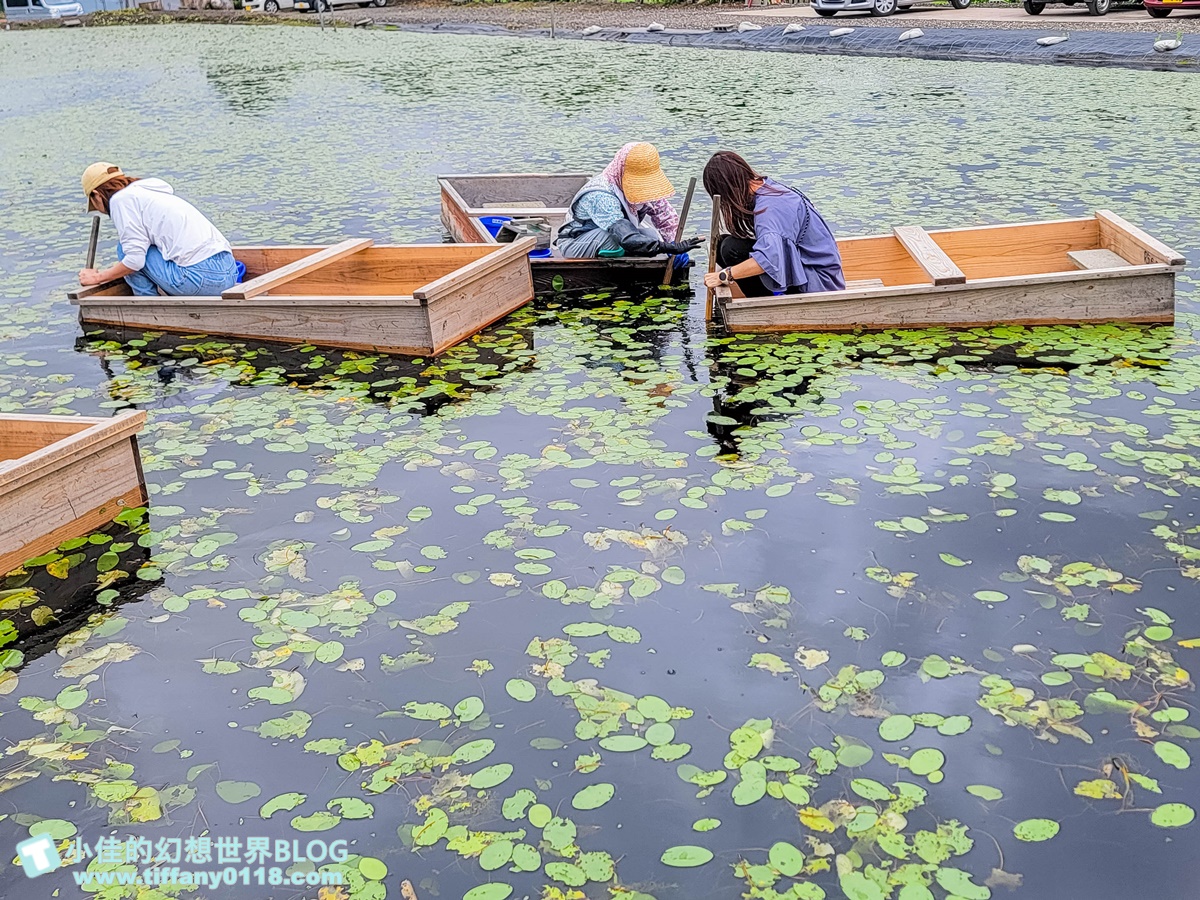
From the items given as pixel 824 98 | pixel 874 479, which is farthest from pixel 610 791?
pixel 824 98

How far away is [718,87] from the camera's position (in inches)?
696

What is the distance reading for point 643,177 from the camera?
691 centimetres

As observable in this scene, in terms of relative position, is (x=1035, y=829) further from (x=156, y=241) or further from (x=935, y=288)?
(x=156, y=241)

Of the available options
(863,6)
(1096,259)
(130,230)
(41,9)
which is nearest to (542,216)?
(130,230)

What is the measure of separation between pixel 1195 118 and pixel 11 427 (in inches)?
492

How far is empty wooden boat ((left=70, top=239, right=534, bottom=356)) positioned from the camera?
20.8ft

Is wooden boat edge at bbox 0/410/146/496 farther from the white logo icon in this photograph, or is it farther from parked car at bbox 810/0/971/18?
parked car at bbox 810/0/971/18

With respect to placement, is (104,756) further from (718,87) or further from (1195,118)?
(718,87)

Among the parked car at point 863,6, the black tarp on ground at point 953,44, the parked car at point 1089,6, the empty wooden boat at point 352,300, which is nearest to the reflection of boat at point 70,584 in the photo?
the empty wooden boat at point 352,300

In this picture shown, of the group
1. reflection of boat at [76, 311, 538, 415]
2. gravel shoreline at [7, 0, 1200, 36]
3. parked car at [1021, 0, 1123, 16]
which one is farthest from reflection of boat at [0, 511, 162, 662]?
parked car at [1021, 0, 1123, 16]

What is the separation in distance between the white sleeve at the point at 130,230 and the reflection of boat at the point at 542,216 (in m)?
2.20

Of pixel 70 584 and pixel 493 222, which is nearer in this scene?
pixel 70 584

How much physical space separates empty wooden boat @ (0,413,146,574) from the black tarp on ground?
15905mm

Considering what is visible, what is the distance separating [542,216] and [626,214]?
5.00ft
